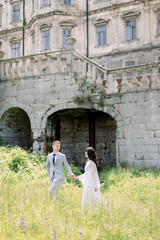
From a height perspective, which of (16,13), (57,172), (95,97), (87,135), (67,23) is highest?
(16,13)

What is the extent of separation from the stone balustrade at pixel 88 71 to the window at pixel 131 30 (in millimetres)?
10196

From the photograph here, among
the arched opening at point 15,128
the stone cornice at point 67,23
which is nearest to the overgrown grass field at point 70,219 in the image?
the arched opening at point 15,128

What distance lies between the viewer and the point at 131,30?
70.2 feet

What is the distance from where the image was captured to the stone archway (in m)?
14.9

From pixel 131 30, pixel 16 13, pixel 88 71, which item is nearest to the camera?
pixel 88 71

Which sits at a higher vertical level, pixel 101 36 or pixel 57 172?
pixel 101 36

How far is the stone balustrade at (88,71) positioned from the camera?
1048cm

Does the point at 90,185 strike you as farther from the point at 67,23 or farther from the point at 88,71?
the point at 67,23

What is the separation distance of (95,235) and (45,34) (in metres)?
20.9

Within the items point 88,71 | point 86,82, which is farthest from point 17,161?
A: point 88,71

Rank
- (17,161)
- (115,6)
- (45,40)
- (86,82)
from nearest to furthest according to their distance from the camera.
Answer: (17,161) < (86,82) < (115,6) < (45,40)

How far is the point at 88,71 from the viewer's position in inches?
456

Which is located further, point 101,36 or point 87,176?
point 101,36

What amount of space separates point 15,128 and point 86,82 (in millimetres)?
4702
